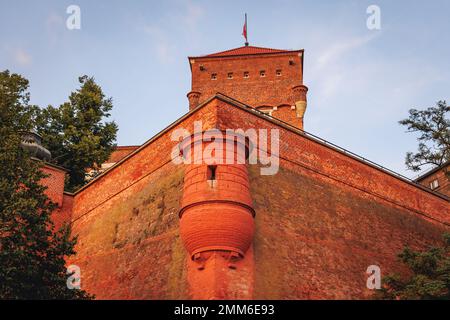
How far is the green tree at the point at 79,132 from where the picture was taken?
27.0 metres

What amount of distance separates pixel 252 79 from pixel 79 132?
13.8 metres

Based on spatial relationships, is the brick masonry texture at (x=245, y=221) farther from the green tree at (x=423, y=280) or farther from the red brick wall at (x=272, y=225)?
the green tree at (x=423, y=280)

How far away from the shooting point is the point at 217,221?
15281 mm

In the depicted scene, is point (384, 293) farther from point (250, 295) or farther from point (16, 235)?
point (16, 235)

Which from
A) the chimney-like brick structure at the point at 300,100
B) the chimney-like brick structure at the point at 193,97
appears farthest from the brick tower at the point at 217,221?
the chimney-like brick structure at the point at 193,97

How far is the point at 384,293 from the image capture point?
17.2m

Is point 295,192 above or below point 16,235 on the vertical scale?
above

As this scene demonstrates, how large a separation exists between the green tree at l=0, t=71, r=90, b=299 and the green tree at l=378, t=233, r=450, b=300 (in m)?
8.27

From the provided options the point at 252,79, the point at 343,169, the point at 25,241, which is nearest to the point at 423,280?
the point at 343,169

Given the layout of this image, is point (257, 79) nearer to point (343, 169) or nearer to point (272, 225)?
point (343, 169)

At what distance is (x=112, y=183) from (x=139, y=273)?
4.83 m

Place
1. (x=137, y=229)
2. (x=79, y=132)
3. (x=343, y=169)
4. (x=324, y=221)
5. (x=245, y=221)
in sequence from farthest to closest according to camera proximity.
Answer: (x=79, y=132) → (x=343, y=169) → (x=137, y=229) → (x=324, y=221) → (x=245, y=221)

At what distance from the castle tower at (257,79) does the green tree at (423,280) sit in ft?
62.6
